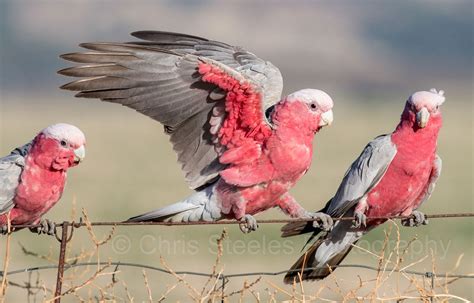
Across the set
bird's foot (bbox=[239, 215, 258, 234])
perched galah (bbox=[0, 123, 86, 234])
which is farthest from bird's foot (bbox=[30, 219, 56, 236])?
bird's foot (bbox=[239, 215, 258, 234])

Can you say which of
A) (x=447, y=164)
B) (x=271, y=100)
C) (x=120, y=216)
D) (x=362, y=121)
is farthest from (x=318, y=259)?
(x=362, y=121)

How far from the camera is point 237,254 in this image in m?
15.6

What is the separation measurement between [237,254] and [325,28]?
6474cm

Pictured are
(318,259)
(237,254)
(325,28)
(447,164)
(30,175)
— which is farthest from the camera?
(325,28)

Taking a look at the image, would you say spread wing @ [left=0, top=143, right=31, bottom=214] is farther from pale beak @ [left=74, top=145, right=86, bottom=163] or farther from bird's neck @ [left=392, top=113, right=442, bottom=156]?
bird's neck @ [left=392, top=113, right=442, bottom=156]

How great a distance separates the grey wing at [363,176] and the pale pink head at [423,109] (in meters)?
0.29

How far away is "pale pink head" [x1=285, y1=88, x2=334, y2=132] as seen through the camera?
877cm

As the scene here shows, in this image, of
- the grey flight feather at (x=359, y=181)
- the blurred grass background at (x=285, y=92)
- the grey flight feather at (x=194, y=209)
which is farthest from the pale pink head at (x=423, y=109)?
the blurred grass background at (x=285, y=92)

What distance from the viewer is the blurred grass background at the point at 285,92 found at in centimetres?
1559

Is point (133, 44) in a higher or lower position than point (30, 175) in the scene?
higher

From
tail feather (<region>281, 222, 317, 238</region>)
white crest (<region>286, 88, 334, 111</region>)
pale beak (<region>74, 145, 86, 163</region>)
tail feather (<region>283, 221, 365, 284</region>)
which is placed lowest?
tail feather (<region>283, 221, 365, 284</region>)

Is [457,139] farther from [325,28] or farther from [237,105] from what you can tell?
[325,28]

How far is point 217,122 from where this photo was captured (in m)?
8.78

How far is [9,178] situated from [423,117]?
10.6 feet
